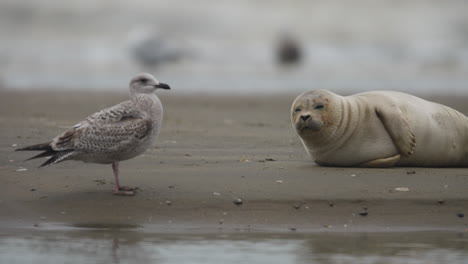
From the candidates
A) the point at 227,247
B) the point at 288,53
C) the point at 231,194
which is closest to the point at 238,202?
the point at 231,194

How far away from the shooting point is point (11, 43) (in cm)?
4378

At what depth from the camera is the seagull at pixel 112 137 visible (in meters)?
8.26

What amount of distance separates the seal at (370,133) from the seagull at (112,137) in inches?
58.0

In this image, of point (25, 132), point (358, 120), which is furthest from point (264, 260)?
point (25, 132)

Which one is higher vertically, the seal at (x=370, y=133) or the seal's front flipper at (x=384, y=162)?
the seal at (x=370, y=133)

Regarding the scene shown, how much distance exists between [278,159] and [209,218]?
2.12 metres

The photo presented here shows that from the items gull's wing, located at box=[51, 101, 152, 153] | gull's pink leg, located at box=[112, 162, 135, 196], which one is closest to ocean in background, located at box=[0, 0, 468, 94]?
gull's pink leg, located at box=[112, 162, 135, 196]

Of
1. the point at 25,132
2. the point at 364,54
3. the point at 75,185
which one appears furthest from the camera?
the point at 364,54

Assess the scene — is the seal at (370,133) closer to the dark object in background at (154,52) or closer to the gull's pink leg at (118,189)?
the gull's pink leg at (118,189)

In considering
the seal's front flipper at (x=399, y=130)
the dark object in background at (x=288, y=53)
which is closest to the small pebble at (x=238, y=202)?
the seal's front flipper at (x=399, y=130)

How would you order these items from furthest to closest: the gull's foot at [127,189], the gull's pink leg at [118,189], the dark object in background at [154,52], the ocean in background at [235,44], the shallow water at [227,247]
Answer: the dark object in background at [154,52] < the ocean in background at [235,44] < the gull's foot at [127,189] < the gull's pink leg at [118,189] < the shallow water at [227,247]

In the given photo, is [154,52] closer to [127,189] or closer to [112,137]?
[127,189]

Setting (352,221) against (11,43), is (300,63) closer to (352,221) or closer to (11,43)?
(11,43)

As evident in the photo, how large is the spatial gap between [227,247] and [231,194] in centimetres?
125
